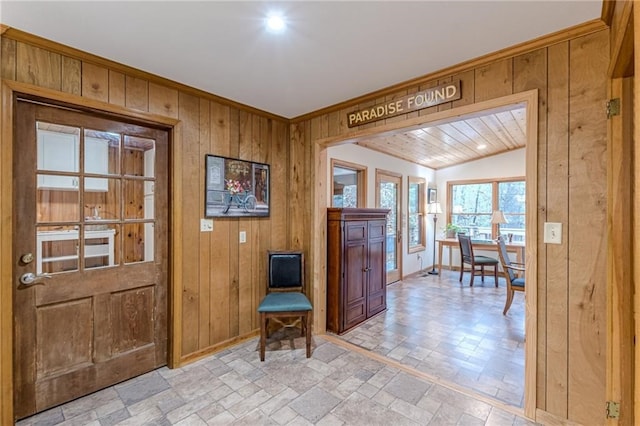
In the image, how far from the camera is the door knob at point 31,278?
182cm

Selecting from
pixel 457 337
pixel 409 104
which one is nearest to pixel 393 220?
pixel 457 337

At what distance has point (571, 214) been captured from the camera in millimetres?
1720

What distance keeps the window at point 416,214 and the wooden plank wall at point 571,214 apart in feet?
13.4

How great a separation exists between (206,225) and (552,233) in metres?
2.67

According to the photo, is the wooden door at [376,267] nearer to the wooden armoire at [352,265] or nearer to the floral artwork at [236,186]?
the wooden armoire at [352,265]

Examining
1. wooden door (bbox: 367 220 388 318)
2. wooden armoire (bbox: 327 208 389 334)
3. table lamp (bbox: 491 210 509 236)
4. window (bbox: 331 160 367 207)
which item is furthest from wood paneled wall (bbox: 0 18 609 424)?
table lamp (bbox: 491 210 509 236)

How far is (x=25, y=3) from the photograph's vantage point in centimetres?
147

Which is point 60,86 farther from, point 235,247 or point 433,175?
point 433,175

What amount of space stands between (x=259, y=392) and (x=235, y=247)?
1312 mm

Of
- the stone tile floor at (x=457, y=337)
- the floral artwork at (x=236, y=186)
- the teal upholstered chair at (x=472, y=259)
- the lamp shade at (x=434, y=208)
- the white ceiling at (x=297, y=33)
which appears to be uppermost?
the white ceiling at (x=297, y=33)

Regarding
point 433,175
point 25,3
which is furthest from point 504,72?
point 433,175

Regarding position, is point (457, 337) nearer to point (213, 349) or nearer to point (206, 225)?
point (213, 349)

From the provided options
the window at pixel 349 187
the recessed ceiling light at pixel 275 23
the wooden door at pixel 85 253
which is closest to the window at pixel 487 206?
the window at pixel 349 187

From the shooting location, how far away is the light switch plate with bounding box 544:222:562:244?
5.78 feet
